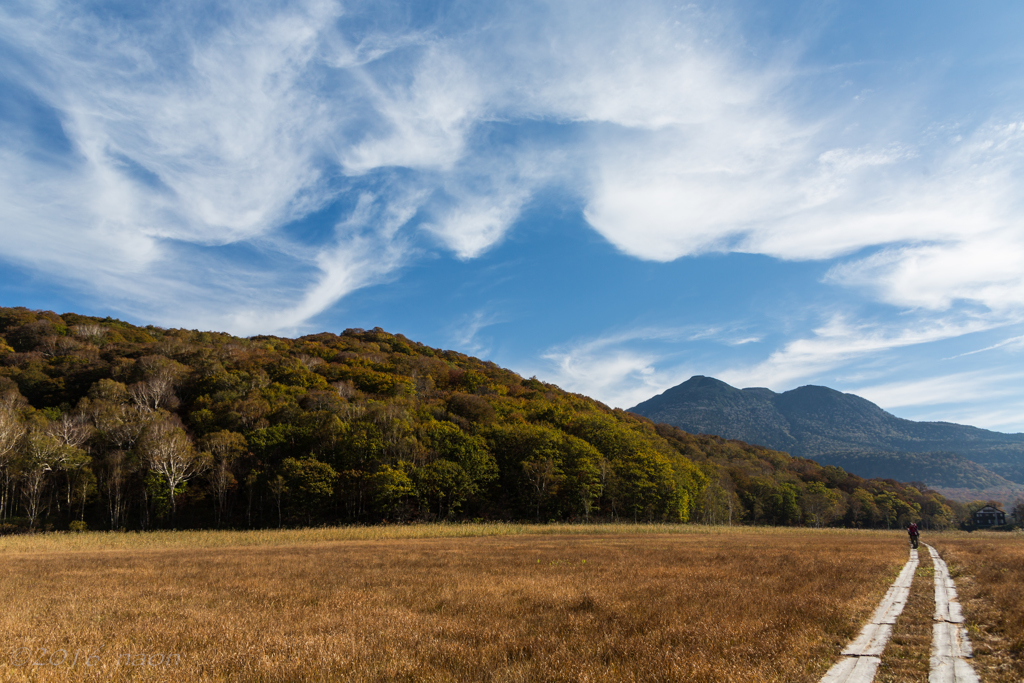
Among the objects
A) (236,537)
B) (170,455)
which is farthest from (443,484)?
(170,455)

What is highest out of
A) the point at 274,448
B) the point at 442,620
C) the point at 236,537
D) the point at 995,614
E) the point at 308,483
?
the point at 274,448

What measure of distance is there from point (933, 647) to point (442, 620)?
9126 mm

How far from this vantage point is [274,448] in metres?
69.3

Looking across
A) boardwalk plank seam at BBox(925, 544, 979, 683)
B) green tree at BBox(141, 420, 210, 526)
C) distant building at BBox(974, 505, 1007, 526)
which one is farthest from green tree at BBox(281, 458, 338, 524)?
distant building at BBox(974, 505, 1007, 526)

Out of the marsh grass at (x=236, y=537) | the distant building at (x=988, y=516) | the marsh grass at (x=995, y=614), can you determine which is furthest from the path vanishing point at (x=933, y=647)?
the distant building at (x=988, y=516)

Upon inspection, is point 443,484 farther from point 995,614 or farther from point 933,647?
point 933,647

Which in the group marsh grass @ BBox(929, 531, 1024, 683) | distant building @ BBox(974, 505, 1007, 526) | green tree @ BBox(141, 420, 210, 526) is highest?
green tree @ BBox(141, 420, 210, 526)

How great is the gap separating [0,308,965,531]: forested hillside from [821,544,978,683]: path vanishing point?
54.7 meters

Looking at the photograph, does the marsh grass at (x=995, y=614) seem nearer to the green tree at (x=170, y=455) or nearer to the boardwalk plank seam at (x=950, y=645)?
the boardwalk plank seam at (x=950, y=645)

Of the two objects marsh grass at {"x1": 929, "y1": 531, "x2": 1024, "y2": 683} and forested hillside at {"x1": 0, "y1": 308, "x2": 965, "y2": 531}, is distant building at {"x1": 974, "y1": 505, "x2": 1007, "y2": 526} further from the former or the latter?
marsh grass at {"x1": 929, "y1": 531, "x2": 1024, "y2": 683}

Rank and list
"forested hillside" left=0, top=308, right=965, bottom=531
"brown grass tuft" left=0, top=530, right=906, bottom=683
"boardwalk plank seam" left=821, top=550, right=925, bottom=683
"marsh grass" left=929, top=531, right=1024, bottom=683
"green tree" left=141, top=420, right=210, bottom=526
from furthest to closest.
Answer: "forested hillside" left=0, top=308, right=965, bottom=531 < "green tree" left=141, top=420, right=210, bottom=526 < "marsh grass" left=929, top=531, right=1024, bottom=683 < "boardwalk plank seam" left=821, top=550, right=925, bottom=683 < "brown grass tuft" left=0, top=530, right=906, bottom=683

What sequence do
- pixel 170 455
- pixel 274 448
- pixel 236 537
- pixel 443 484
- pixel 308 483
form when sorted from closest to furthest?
pixel 236 537 → pixel 170 455 → pixel 308 483 → pixel 443 484 → pixel 274 448

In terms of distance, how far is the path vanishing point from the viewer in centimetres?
747

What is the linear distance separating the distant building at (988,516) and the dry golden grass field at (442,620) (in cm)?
16069
